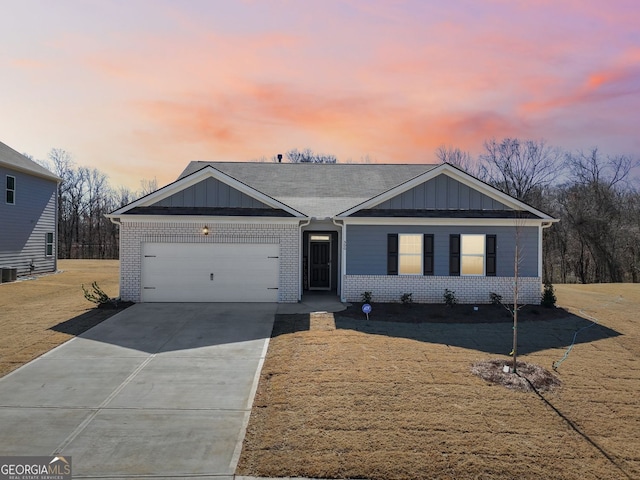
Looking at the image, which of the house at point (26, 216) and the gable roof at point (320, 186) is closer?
the gable roof at point (320, 186)

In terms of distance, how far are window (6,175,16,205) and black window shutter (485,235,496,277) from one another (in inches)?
903

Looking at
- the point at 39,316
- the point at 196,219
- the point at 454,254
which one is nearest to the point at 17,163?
the point at 39,316

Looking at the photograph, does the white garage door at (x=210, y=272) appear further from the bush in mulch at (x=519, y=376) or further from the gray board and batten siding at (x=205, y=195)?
the bush in mulch at (x=519, y=376)

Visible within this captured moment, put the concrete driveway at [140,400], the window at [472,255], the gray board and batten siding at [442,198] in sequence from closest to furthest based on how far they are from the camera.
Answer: the concrete driveway at [140,400] → the window at [472,255] → the gray board and batten siding at [442,198]

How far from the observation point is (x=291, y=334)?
997cm

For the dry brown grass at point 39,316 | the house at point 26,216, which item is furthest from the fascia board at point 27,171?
the dry brown grass at point 39,316

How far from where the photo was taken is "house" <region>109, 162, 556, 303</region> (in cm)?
1371

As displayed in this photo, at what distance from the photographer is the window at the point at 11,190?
66.7 ft

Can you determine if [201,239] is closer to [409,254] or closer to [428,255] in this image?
[409,254]

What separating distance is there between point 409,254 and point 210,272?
703cm

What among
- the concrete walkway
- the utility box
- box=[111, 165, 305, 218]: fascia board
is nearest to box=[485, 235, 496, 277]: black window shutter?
the concrete walkway

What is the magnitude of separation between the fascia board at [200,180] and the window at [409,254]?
11.2ft

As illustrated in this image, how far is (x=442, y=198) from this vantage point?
14.1m

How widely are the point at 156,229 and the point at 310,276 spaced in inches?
245
